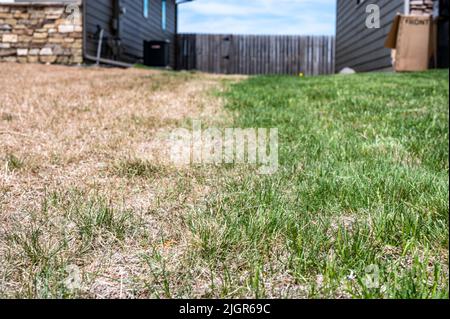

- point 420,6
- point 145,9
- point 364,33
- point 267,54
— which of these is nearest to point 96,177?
point 420,6

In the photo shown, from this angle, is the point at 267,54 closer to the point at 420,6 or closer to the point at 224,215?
the point at 420,6

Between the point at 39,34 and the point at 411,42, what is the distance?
378 inches

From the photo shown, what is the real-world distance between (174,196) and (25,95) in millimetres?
4746

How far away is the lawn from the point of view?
4.83ft

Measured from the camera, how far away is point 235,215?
6.51ft

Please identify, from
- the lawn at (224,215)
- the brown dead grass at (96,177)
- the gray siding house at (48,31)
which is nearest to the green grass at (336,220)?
the lawn at (224,215)

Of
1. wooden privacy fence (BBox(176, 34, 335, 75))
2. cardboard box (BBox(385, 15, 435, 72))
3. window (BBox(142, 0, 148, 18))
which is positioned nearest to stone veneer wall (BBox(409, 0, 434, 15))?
cardboard box (BBox(385, 15, 435, 72))

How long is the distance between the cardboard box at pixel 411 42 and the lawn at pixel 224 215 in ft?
26.0

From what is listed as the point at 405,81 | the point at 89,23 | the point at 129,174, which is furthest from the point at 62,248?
the point at 89,23

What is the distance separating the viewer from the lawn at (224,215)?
1471mm

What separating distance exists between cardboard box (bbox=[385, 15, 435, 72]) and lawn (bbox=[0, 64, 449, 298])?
7933 mm

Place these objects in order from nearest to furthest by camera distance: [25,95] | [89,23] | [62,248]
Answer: [62,248] < [25,95] < [89,23]

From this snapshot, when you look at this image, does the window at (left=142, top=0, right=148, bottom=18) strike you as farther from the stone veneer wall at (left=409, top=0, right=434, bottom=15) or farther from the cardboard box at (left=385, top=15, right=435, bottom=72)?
the stone veneer wall at (left=409, top=0, right=434, bottom=15)

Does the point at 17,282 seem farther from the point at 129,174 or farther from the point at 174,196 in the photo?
the point at 129,174
